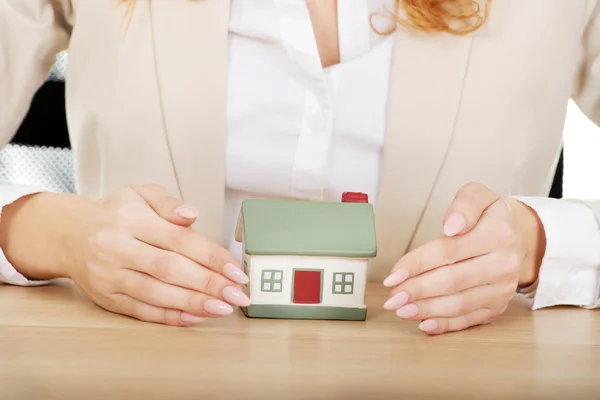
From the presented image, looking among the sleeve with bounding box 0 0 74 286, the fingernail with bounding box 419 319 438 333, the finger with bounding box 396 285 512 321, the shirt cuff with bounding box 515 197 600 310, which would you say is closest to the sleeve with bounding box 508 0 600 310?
the shirt cuff with bounding box 515 197 600 310

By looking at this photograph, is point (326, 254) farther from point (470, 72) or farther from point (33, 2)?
point (33, 2)

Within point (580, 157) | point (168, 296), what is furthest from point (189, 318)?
point (580, 157)

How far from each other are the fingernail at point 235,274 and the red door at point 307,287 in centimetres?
5

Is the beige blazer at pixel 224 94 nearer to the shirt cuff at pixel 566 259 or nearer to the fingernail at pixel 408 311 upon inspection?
the shirt cuff at pixel 566 259

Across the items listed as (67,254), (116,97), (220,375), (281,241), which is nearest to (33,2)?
(116,97)

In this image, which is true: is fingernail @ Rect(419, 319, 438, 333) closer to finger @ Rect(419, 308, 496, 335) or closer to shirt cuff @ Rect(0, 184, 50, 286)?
finger @ Rect(419, 308, 496, 335)

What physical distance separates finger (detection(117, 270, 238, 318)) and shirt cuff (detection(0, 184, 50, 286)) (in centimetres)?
18

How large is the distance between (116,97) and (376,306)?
0.49 meters

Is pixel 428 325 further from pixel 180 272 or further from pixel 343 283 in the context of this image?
pixel 180 272

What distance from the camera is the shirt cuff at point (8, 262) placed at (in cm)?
87

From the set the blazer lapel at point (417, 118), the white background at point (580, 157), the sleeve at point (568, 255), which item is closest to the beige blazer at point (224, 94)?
the blazer lapel at point (417, 118)

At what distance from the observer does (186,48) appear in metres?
1.04

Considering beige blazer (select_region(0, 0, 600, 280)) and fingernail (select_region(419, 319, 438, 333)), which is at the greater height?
beige blazer (select_region(0, 0, 600, 280))

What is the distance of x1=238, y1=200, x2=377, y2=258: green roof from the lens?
720 mm
